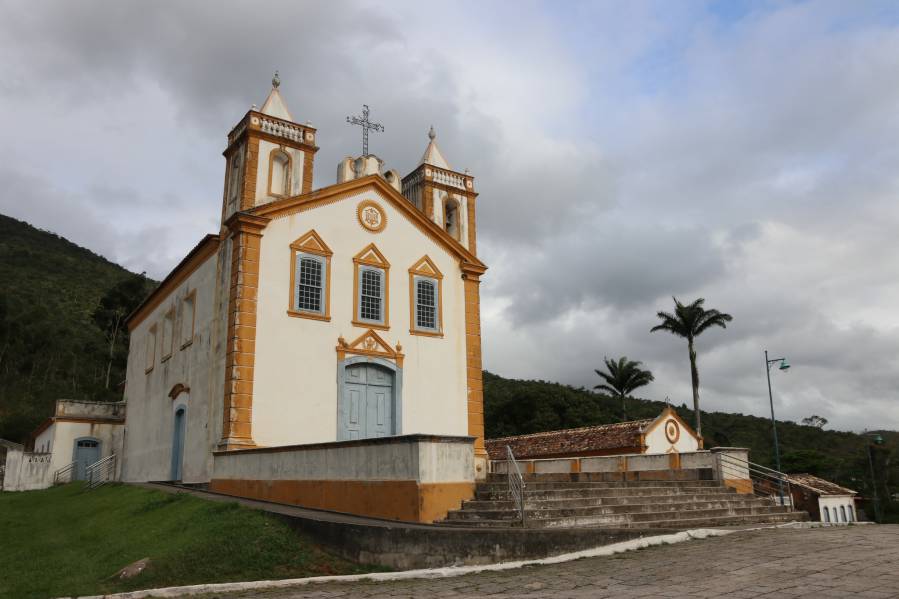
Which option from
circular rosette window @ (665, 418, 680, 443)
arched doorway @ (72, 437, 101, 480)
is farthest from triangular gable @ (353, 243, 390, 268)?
arched doorway @ (72, 437, 101, 480)

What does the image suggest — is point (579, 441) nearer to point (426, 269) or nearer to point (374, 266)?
point (426, 269)

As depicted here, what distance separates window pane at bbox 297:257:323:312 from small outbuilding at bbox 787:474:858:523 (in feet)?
64.1

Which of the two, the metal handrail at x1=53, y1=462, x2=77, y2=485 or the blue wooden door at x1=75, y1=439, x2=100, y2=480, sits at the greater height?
the blue wooden door at x1=75, y1=439, x2=100, y2=480

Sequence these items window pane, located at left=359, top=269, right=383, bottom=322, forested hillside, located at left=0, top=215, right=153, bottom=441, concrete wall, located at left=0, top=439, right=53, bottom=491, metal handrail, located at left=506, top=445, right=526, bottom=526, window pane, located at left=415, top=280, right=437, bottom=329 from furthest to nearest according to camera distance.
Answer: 1. forested hillside, located at left=0, top=215, right=153, bottom=441
2. concrete wall, located at left=0, top=439, right=53, bottom=491
3. window pane, located at left=415, top=280, right=437, bottom=329
4. window pane, located at left=359, top=269, right=383, bottom=322
5. metal handrail, located at left=506, top=445, right=526, bottom=526

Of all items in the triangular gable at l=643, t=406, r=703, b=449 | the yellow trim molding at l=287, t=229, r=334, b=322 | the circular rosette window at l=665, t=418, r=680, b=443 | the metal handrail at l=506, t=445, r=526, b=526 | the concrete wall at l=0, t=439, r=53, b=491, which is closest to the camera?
the metal handrail at l=506, t=445, r=526, b=526

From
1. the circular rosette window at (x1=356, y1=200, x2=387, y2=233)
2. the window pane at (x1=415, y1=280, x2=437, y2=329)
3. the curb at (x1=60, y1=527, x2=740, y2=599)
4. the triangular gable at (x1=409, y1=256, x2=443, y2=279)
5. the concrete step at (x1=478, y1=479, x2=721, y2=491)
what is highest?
the circular rosette window at (x1=356, y1=200, x2=387, y2=233)

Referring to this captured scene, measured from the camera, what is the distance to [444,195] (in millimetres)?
21891

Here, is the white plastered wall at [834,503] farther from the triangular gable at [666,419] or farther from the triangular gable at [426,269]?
the triangular gable at [426,269]

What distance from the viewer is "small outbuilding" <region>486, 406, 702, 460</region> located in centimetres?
2488

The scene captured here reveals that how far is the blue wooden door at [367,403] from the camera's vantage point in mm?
17219

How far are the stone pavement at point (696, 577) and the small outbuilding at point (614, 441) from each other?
15.3 m

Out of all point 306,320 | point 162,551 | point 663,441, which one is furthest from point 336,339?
point 663,441

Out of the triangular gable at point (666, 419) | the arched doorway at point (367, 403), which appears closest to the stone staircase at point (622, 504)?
the arched doorway at point (367, 403)

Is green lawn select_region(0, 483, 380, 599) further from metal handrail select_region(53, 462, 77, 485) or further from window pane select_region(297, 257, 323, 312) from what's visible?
metal handrail select_region(53, 462, 77, 485)
